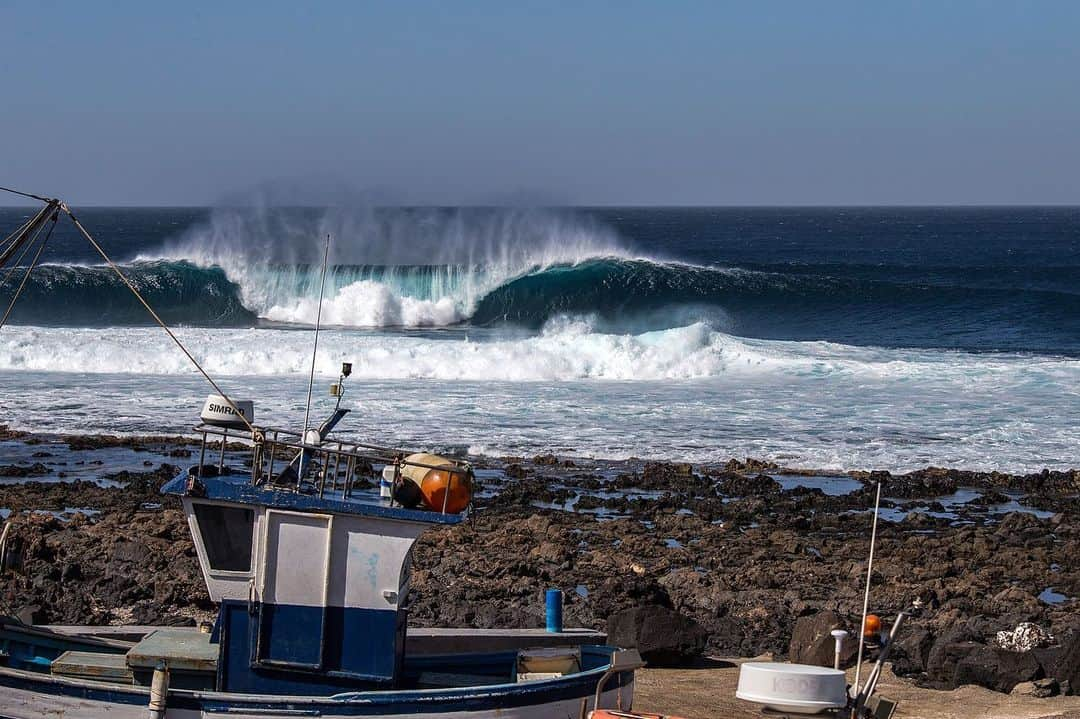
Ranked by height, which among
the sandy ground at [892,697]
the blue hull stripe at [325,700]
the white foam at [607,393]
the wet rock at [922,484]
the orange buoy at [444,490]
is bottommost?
the sandy ground at [892,697]

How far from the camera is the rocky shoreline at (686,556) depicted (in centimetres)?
1216

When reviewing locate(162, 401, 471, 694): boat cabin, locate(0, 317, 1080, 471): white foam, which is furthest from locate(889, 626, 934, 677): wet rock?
locate(0, 317, 1080, 471): white foam

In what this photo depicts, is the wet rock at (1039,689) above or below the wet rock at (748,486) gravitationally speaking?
below

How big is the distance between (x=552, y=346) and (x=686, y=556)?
18354 mm

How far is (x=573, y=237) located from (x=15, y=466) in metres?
34.8

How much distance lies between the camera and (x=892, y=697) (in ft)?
35.7

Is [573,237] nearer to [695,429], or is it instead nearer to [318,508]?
[695,429]

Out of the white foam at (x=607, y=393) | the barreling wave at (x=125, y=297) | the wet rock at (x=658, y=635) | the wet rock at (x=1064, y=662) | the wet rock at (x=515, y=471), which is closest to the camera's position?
the wet rock at (x=1064, y=662)

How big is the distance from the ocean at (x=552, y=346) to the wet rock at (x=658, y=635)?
9.33 metres

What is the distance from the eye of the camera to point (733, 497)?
60.7 feet

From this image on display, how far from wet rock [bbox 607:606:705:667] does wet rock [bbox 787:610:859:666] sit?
79 cm

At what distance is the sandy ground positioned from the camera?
1034cm

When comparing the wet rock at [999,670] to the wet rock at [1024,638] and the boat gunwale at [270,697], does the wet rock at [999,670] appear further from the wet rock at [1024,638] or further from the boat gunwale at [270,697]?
the boat gunwale at [270,697]

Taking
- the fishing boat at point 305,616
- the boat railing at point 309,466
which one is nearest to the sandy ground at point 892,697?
the fishing boat at point 305,616
